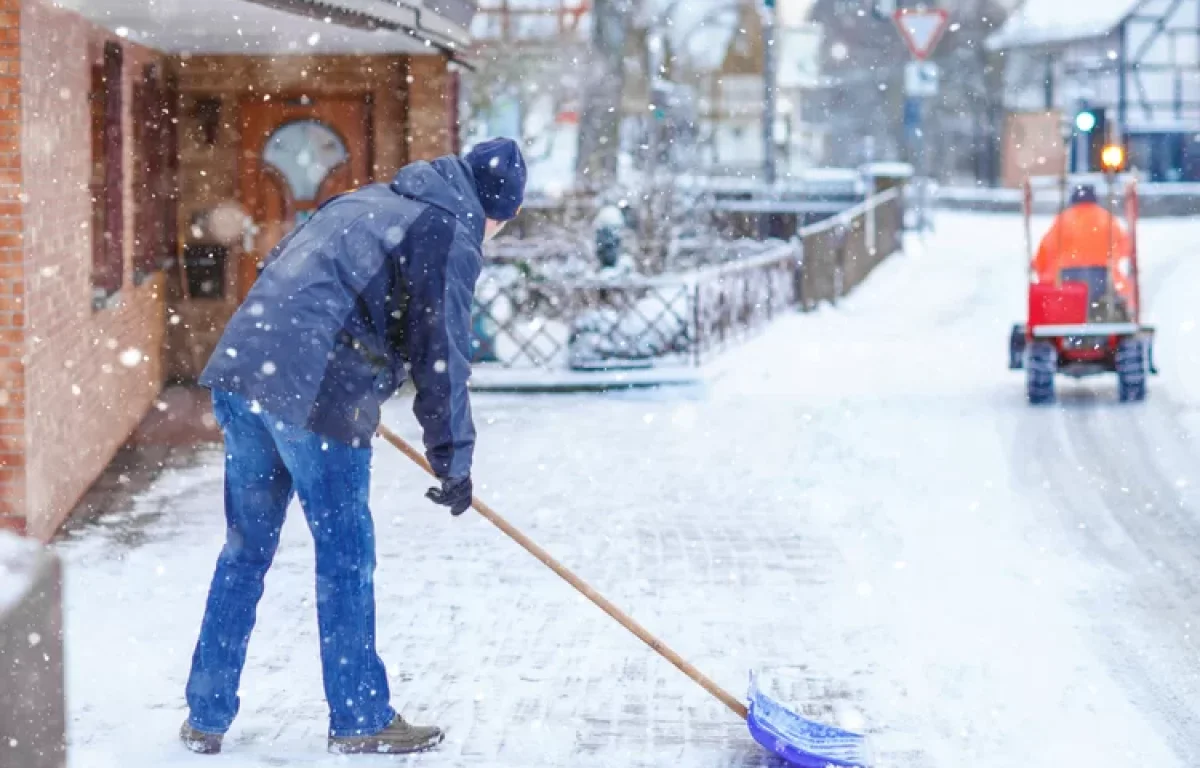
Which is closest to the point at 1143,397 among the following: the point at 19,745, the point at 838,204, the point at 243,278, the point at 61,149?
the point at 243,278

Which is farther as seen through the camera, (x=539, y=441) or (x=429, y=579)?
(x=539, y=441)

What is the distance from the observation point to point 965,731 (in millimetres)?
5695

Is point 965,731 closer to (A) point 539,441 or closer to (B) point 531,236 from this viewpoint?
(A) point 539,441

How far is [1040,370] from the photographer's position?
43.7 feet

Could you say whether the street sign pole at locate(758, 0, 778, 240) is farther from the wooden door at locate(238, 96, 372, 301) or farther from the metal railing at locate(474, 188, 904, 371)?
the wooden door at locate(238, 96, 372, 301)

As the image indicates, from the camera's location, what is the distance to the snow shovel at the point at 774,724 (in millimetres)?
5207

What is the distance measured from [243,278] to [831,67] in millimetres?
47237

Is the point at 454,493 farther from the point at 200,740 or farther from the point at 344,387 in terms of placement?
the point at 200,740

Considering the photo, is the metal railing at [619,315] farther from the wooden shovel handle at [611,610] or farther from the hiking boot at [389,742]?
the hiking boot at [389,742]

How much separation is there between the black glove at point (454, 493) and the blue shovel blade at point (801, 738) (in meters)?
1.12

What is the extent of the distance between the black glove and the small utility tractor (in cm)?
894

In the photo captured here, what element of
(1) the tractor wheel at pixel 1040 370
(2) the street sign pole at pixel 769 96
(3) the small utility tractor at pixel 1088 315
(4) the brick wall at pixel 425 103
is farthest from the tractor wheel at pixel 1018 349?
(2) the street sign pole at pixel 769 96

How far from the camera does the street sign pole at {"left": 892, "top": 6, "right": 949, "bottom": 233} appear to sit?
26.9 m

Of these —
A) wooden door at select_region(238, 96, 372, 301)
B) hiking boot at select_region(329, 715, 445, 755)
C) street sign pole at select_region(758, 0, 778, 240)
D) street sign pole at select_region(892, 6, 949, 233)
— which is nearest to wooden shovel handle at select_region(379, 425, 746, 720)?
hiking boot at select_region(329, 715, 445, 755)
